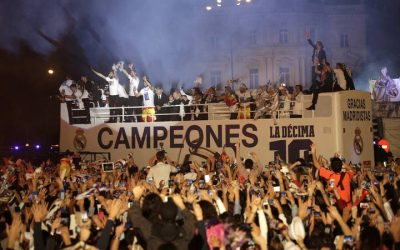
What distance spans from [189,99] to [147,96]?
1342 mm

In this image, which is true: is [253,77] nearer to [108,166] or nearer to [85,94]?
[85,94]

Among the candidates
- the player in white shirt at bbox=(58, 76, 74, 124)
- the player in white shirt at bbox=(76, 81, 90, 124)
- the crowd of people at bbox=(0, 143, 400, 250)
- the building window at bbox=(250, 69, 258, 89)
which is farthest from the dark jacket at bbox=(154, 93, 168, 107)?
the building window at bbox=(250, 69, 258, 89)

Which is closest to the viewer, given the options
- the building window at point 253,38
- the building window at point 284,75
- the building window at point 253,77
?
the building window at point 253,38

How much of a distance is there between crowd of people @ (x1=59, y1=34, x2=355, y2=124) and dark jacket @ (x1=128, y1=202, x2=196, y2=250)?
439 inches

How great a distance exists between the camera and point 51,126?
93.7 ft

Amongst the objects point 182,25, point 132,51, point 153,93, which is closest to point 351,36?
point 182,25

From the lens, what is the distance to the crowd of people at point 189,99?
16.8m

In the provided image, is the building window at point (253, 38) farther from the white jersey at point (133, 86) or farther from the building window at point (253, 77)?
the white jersey at point (133, 86)

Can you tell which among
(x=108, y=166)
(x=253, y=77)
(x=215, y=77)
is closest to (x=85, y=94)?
(x=108, y=166)

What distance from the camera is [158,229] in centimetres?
539

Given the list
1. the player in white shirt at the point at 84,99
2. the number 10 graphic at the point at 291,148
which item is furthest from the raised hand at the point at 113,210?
the player in white shirt at the point at 84,99

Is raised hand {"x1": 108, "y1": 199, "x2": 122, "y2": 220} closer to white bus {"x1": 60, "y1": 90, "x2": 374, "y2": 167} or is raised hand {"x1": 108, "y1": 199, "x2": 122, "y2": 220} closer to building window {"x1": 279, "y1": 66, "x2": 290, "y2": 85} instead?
white bus {"x1": 60, "y1": 90, "x2": 374, "y2": 167}

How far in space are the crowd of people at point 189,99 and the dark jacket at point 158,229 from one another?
11162 millimetres

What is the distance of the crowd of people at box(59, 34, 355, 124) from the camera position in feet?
55.2
